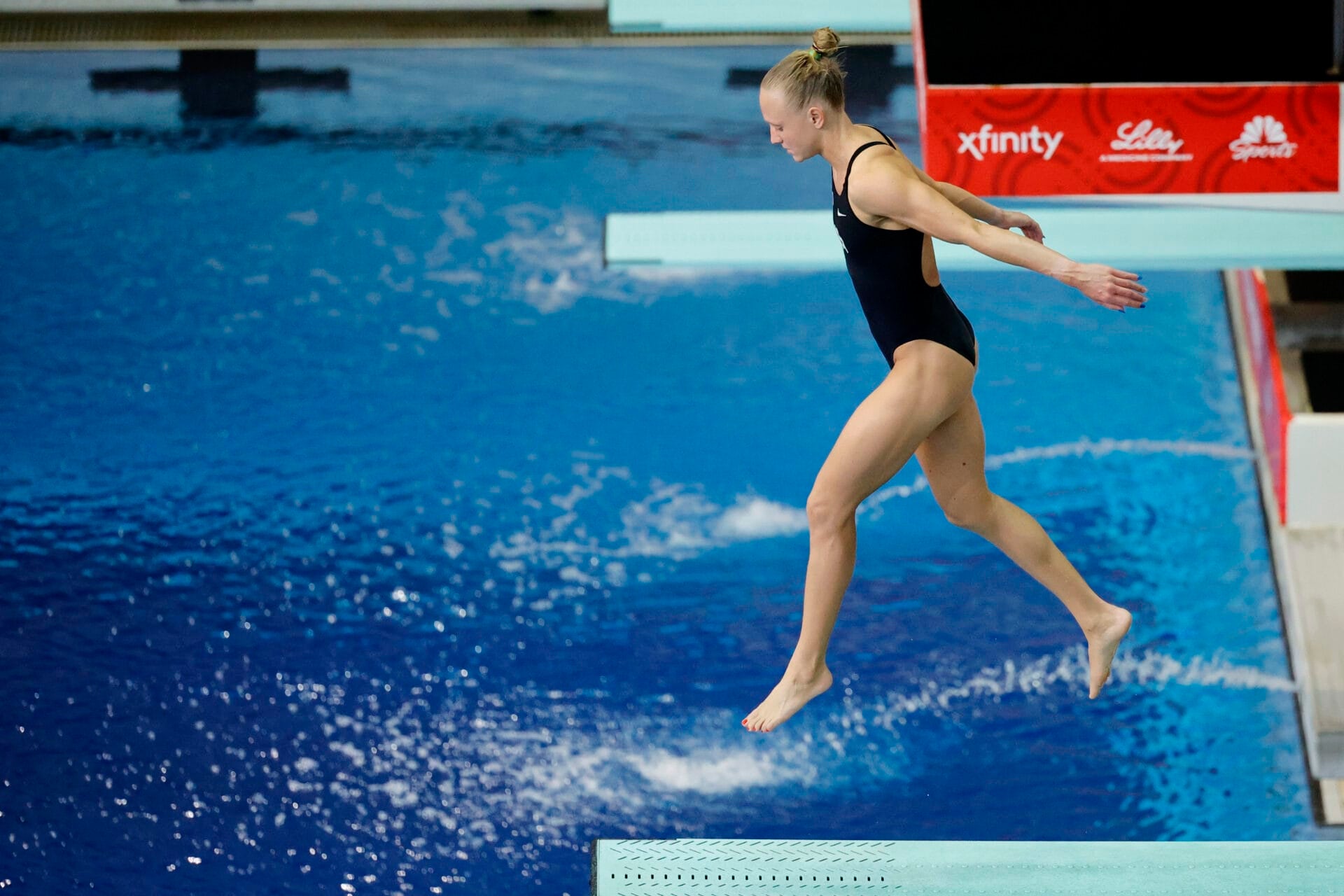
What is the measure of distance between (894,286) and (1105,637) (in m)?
0.99

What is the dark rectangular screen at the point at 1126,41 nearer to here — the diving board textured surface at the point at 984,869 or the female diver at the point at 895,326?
the female diver at the point at 895,326

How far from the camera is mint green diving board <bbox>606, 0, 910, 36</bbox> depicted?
421cm

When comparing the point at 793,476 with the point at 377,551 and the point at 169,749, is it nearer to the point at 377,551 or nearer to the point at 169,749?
the point at 377,551

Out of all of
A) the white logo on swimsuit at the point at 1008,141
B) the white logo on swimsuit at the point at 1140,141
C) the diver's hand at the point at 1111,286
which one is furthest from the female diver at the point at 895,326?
the white logo on swimsuit at the point at 1140,141

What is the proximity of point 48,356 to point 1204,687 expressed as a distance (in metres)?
4.35

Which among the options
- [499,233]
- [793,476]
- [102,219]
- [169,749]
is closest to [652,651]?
[793,476]

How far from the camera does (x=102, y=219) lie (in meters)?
6.35

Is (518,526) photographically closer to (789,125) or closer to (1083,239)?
(1083,239)

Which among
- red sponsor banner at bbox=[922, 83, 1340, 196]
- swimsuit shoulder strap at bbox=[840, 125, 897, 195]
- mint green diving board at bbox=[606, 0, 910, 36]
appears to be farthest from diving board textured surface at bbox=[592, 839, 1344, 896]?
mint green diving board at bbox=[606, 0, 910, 36]

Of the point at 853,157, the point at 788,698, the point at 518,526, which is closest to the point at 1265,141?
the point at 853,157

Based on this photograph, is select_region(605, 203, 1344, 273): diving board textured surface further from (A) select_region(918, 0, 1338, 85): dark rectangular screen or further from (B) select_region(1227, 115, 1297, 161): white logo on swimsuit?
(A) select_region(918, 0, 1338, 85): dark rectangular screen

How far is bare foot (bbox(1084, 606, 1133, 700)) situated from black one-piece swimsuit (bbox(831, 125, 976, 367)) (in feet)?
2.43

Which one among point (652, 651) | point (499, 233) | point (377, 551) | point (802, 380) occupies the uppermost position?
point (499, 233)

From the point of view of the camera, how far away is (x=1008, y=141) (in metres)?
3.76
